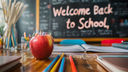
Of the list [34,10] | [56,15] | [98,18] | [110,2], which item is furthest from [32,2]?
[110,2]

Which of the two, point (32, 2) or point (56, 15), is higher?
point (32, 2)

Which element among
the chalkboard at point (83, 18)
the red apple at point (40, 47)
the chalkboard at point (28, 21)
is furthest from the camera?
the chalkboard at point (28, 21)

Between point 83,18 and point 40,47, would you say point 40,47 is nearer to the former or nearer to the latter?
point 40,47

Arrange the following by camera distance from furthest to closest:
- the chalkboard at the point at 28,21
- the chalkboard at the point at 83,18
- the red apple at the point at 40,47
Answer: the chalkboard at the point at 28,21 < the chalkboard at the point at 83,18 < the red apple at the point at 40,47

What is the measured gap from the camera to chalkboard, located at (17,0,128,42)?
7.12 feet

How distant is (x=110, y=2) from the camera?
2197mm

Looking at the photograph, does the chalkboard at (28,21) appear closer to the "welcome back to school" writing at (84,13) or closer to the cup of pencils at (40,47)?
the "welcome back to school" writing at (84,13)

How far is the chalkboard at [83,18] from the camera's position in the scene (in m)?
2.17

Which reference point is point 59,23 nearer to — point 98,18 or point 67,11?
point 67,11

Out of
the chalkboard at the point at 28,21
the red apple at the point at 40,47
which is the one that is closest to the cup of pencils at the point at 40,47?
the red apple at the point at 40,47

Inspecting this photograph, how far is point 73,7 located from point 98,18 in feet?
1.88

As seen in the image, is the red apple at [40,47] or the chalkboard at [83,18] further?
the chalkboard at [83,18]

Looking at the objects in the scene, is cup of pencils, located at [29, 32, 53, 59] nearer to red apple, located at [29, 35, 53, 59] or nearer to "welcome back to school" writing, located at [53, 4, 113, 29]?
red apple, located at [29, 35, 53, 59]

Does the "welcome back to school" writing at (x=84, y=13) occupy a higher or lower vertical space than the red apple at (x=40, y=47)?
higher
